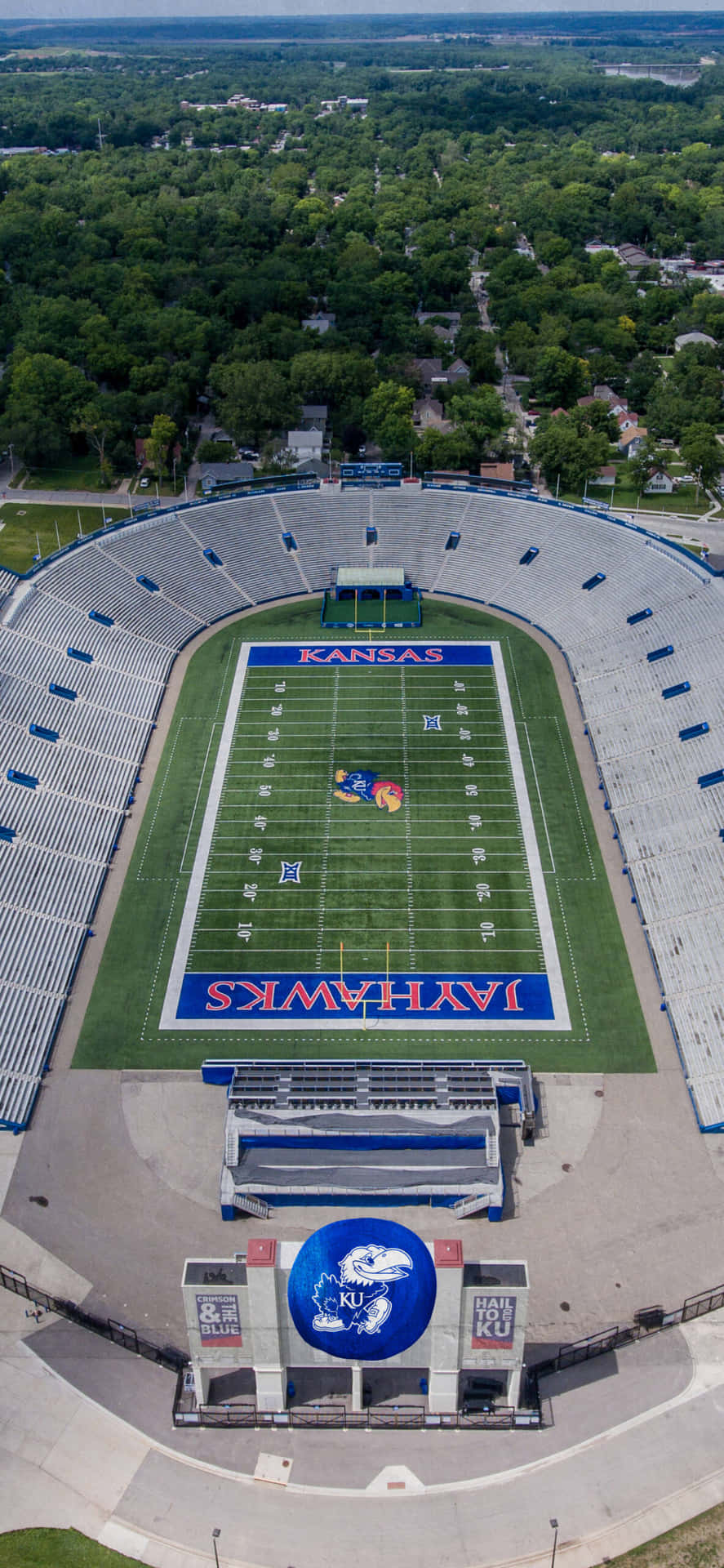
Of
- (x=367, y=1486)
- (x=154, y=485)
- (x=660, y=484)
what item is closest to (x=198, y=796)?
(x=367, y=1486)

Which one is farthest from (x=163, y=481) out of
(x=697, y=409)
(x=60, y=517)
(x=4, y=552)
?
(x=697, y=409)

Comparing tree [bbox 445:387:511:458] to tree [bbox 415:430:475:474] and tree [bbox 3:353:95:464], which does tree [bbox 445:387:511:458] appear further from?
tree [bbox 3:353:95:464]

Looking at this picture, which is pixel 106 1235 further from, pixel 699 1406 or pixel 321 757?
pixel 321 757

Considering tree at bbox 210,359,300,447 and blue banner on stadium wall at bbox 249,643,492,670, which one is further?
tree at bbox 210,359,300,447

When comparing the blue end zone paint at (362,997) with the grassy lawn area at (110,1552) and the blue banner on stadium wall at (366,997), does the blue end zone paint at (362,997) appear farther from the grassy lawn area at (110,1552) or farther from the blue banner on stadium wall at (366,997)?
the grassy lawn area at (110,1552)

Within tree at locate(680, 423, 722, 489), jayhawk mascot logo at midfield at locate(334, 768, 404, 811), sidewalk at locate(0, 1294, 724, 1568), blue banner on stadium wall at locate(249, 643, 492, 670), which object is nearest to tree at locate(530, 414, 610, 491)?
tree at locate(680, 423, 722, 489)

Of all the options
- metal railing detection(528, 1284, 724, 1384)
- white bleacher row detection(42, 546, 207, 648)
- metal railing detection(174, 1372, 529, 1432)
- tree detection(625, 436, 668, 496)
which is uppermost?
tree detection(625, 436, 668, 496)
